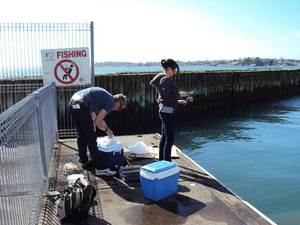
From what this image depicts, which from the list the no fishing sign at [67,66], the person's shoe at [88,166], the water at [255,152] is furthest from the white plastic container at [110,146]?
the water at [255,152]

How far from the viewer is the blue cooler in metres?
5.43

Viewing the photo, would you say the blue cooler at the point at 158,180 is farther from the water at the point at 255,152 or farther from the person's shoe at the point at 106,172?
the water at the point at 255,152

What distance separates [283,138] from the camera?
637 inches

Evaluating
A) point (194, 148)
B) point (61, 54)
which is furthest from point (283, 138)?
point (61, 54)

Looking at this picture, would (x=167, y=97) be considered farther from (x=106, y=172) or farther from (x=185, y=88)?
(x=185, y=88)

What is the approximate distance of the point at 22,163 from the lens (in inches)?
152

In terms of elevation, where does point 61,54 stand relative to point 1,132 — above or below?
above

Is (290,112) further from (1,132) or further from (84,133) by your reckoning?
(1,132)

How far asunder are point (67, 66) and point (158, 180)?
4411mm

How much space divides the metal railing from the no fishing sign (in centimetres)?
349

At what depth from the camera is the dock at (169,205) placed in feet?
16.0

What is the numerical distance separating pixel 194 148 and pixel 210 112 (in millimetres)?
9117

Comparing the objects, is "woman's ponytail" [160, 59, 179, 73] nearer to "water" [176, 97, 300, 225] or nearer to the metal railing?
the metal railing

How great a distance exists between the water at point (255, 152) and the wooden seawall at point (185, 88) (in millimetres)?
1506
